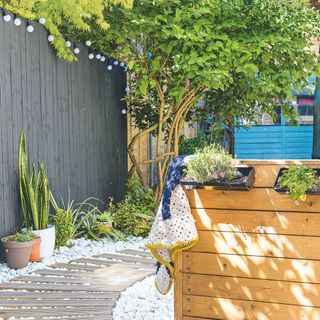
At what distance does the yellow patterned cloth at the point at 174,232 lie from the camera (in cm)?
251

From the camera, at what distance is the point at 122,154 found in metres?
6.95

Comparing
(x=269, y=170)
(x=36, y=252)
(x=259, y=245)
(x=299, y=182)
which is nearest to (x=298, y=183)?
(x=299, y=182)

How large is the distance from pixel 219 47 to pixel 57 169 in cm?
222

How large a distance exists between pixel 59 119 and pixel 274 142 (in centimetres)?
598

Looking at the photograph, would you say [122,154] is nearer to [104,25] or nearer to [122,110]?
[122,110]

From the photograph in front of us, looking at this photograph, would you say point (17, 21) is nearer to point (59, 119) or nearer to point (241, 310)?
point (59, 119)

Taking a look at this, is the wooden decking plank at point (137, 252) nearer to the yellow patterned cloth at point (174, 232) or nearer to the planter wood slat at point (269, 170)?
the yellow patterned cloth at point (174, 232)

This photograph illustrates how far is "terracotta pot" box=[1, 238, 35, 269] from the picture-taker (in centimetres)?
409

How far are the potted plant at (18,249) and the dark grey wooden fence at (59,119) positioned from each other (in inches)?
8.7

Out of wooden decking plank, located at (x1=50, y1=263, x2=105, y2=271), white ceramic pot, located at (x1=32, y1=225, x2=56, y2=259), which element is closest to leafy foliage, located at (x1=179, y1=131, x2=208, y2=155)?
white ceramic pot, located at (x1=32, y1=225, x2=56, y2=259)

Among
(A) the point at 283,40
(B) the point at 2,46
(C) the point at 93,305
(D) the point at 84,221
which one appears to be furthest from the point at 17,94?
(A) the point at 283,40

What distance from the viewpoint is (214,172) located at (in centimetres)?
249

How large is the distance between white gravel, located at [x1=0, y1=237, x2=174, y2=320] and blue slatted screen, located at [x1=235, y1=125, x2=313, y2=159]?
5.52m

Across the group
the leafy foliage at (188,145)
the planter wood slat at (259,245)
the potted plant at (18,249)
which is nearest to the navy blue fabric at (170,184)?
the planter wood slat at (259,245)
